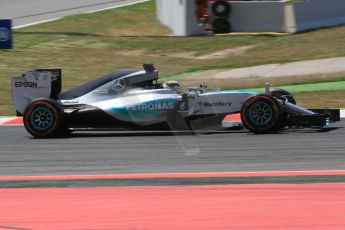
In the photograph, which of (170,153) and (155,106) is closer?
(170,153)

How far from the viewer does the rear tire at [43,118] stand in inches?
518

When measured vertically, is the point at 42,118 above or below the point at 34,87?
below

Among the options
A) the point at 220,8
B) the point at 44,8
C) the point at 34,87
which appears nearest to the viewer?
the point at 34,87

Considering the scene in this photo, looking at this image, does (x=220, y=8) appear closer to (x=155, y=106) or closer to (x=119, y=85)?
(x=119, y=85)

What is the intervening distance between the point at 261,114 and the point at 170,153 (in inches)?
75.5

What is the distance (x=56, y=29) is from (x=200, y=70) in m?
9.07

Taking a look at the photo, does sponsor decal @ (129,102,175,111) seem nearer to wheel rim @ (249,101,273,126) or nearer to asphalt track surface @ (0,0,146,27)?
wheel rim @ (249,101,273,126)

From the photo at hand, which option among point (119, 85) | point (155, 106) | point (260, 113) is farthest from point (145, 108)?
point (260, 113)

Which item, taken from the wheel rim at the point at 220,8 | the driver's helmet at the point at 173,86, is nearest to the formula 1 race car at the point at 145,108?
the driver's helmet at the point at 173,86

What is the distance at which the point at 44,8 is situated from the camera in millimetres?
36219

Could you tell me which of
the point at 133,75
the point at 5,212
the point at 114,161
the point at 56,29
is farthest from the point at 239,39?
the point at 5,212

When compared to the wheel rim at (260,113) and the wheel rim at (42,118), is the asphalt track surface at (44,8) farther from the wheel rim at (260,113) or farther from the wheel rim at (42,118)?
the wheel rim at (260,113)

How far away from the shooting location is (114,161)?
10.9m

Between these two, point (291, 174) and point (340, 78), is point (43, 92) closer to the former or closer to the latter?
point (291, 174)
